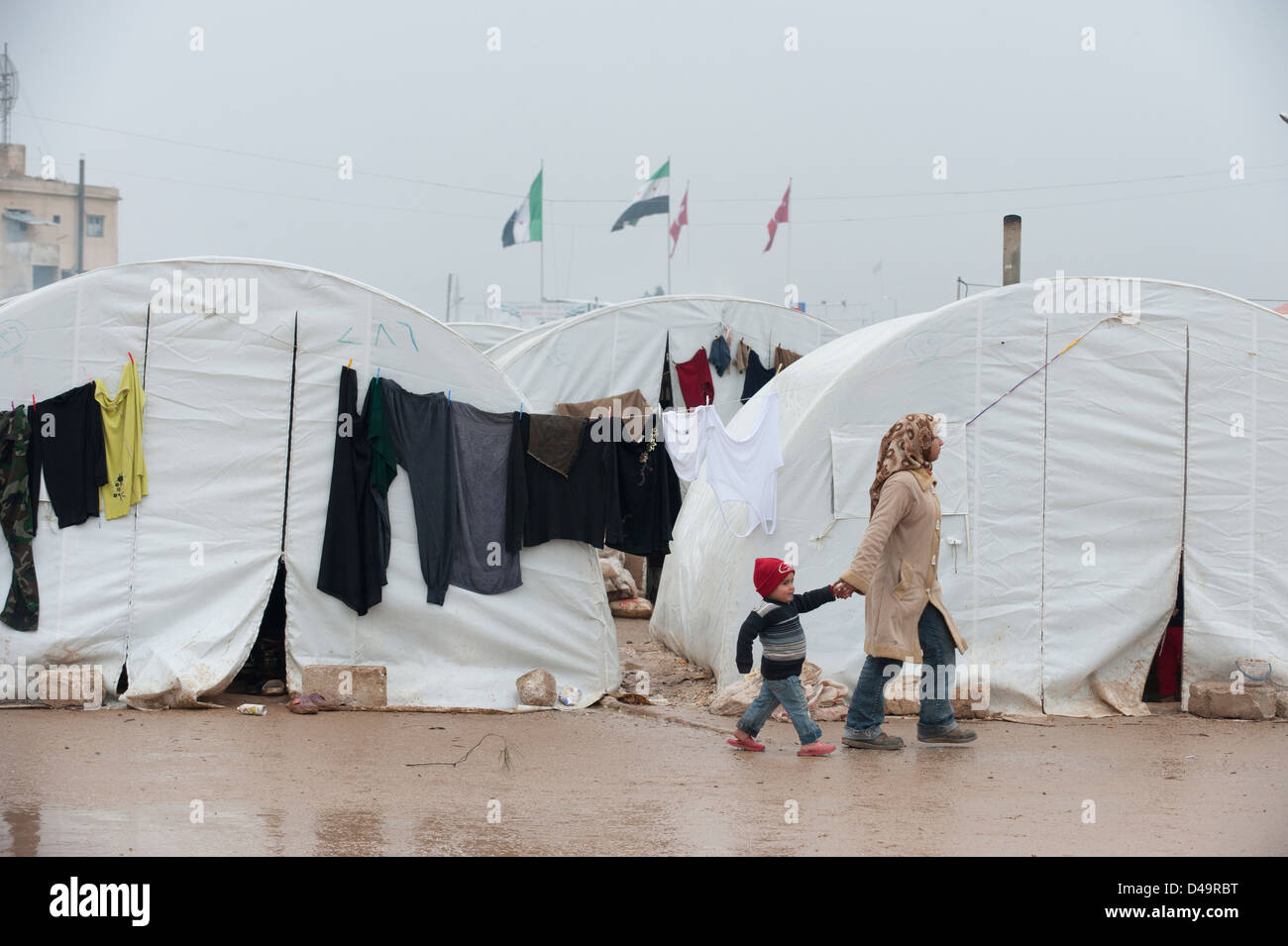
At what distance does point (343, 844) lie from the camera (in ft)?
Answer: 16.8

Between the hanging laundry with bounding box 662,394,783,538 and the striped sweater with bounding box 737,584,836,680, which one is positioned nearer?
the striped sweater with bounding box 737,584,836,680

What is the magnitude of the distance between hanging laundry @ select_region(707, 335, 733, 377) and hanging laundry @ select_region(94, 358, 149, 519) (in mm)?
8355

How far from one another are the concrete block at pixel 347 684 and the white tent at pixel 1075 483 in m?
2.49

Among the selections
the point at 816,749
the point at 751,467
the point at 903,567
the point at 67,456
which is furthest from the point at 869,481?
the point at 67,456

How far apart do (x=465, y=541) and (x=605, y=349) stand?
21.9 ft

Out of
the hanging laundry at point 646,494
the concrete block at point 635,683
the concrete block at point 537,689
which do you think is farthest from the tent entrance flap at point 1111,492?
the concrete block at point 537,689

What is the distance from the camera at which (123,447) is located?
8281mm

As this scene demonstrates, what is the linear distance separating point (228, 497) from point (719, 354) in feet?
26.7

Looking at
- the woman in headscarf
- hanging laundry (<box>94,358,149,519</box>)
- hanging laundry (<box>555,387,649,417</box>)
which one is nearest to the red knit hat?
the woman in headscarf

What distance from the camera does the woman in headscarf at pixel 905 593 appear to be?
7000 millimetres

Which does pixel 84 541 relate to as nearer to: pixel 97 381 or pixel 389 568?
pixel 97 381

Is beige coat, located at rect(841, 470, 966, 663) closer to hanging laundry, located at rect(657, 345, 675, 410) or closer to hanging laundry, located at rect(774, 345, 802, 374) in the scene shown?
hanging laundry, located at rect(657, 345, 675, 410)

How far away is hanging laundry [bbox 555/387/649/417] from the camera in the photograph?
582 inches

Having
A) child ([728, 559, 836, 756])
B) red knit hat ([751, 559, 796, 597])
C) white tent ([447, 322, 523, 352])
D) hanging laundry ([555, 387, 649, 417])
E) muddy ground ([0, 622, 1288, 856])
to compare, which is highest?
white tent ([447, 322, 523, 352])
